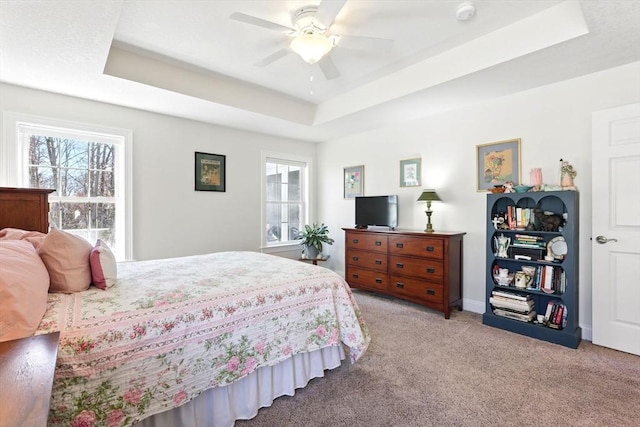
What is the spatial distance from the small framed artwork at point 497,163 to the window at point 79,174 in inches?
161

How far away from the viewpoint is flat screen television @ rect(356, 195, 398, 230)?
409cm

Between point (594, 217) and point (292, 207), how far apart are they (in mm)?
3931

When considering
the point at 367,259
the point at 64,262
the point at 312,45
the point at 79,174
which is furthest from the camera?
the point at 367,259

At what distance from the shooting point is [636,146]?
A: 245 cm

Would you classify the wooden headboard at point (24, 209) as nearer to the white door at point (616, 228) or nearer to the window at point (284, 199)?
the window at point (284, 199)

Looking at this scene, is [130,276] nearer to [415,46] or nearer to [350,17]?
[350,17]

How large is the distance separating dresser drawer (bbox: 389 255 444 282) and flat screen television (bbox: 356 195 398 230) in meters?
0.53

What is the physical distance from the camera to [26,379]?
727 millimetres

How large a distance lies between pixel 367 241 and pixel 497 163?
1.79m

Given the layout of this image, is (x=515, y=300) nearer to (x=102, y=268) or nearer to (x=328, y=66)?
(x=328, y=66)

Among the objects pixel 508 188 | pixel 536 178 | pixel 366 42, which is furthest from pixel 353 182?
pixel 366 42

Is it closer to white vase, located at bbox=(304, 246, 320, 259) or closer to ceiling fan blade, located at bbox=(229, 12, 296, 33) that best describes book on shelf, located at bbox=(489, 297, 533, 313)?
white vase, located at bbox=(304, 246, 320, 259)

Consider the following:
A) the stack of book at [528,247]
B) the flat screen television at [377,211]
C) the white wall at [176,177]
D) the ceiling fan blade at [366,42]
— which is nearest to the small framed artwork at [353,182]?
the flat screen television at [377,211]

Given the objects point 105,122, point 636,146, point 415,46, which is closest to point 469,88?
point 415,46
